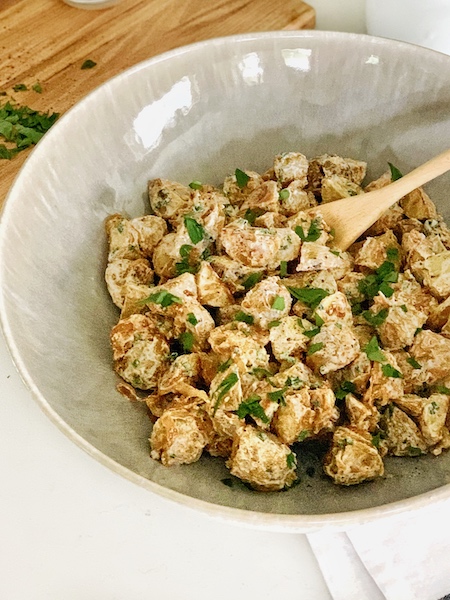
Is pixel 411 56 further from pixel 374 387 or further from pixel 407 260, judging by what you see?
pixel 374 387

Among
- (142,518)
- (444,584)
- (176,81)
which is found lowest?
(444,584)

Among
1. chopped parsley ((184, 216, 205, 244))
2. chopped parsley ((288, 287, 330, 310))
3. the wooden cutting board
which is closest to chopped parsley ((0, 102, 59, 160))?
the wooden cutting board

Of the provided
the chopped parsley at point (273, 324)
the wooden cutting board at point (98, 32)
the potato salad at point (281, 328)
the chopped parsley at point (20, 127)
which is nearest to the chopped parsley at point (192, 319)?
the potato salad at point (281, 328)

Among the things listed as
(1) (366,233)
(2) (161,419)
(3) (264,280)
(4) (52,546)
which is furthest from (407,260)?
(4) (52,546)

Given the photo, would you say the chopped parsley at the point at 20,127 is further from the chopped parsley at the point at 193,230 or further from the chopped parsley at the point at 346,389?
the chopped parsley at the point at 346,389

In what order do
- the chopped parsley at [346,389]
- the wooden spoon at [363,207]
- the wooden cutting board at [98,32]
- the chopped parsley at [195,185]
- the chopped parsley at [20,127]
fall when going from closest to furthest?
the chopped parsley at [346,389], the wooden spoon at [363,207], the chopped parsley at [195,185], the chopped parsley at [20,127], the wooden cutting board at [98,32]

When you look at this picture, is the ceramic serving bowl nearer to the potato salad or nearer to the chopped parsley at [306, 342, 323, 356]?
the potato salad

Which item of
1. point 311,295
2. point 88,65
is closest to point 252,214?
point 311,295
